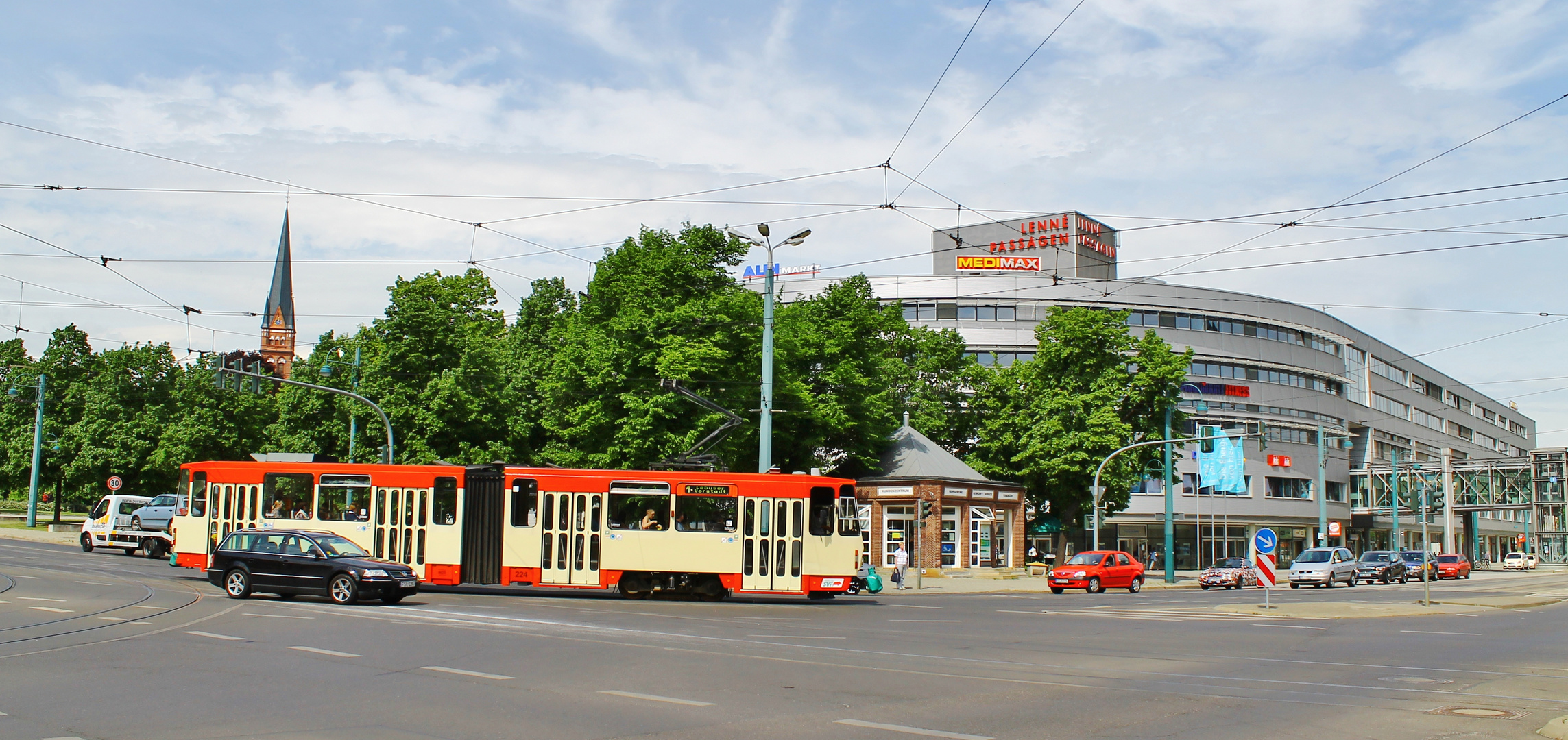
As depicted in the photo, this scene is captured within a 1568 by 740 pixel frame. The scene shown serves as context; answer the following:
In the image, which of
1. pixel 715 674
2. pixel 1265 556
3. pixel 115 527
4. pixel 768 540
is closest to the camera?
pixel 715 674

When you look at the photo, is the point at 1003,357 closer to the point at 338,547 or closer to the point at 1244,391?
the point at 1244,391

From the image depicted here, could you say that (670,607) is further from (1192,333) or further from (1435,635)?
(1192,333)

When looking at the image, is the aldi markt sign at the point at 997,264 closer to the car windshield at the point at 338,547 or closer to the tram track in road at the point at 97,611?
the tram track in road at the point at 97,611

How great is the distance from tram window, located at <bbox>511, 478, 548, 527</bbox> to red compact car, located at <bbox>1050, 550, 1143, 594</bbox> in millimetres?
18904

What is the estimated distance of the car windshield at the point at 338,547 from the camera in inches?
840

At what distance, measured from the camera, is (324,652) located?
43.6ft

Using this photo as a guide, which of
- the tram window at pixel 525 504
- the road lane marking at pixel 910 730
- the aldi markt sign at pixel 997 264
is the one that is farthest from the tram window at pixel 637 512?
the aldi markt sign at pixel 997 264

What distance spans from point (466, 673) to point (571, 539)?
45.8 feet

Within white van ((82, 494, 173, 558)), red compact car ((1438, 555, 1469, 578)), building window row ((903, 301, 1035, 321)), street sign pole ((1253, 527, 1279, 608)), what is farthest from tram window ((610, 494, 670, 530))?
red compact car ((1438, 555, 1469, 578))

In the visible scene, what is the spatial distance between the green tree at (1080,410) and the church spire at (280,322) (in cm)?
8285

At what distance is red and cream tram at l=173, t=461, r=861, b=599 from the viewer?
25.2m

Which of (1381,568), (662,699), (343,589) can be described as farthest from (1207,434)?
(662,699)

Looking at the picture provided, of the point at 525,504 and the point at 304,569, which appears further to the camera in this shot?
the point at 525,504

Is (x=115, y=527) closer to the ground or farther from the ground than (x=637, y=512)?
closer to the ground
